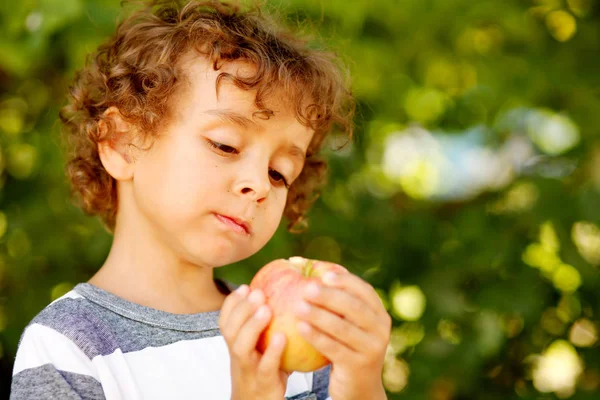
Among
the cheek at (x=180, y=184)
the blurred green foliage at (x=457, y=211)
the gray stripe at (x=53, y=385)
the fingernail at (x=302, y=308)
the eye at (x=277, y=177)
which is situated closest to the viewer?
the fingernail at (x=302, y=308)

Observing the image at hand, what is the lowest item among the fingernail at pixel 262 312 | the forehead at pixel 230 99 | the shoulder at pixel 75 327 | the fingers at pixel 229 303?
the fingernail at pixel 262 312

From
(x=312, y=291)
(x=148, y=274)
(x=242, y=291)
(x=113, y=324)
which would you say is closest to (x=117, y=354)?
(x=113, y=324)

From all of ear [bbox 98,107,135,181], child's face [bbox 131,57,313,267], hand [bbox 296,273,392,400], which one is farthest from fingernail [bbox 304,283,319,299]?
ear [bbox 98,107,135,181]

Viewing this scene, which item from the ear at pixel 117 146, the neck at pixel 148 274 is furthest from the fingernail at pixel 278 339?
the ear at pixel 117 146

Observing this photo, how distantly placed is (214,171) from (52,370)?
38cm

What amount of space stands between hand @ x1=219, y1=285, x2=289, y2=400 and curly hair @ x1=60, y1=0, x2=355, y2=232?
38 centimetres

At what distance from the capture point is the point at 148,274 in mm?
1387

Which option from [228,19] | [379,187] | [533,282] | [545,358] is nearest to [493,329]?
[533,282]

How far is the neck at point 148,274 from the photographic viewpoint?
137 centimetres

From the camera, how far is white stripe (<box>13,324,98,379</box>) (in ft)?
3.83

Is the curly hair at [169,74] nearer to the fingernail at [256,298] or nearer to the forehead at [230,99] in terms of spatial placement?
the forehead at [230,99]

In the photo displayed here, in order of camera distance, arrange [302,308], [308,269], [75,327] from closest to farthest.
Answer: [302,308] → [308,269] → [75,327]

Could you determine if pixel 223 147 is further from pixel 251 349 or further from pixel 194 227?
pixel 251 349

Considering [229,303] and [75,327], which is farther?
[75,327]
